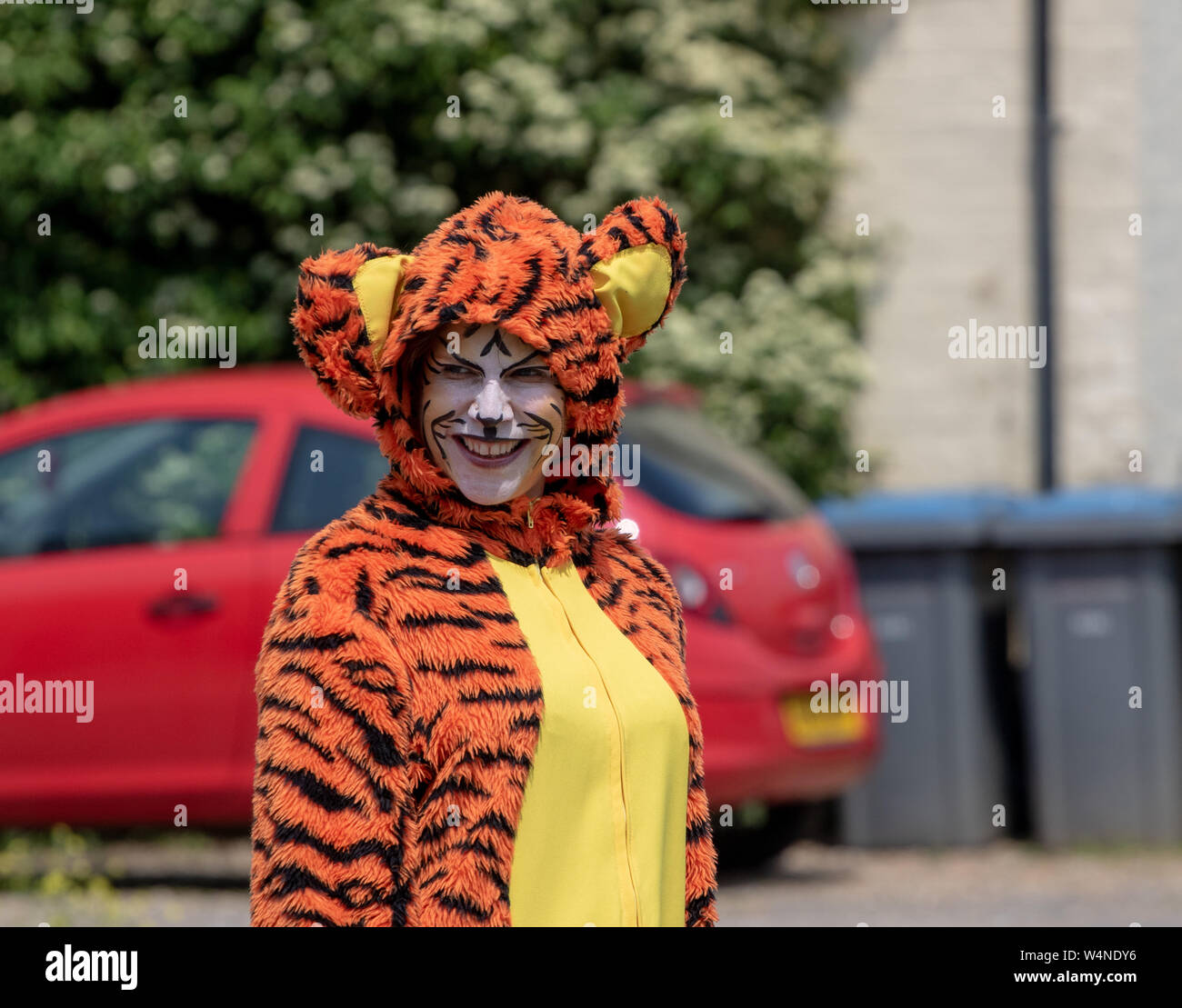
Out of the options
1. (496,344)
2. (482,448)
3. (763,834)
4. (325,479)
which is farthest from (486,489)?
(763,834)

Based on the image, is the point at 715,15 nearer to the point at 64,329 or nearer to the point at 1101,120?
the point at 1101,120

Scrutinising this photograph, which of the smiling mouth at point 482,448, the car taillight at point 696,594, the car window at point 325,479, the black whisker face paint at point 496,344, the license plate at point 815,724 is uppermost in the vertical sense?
the car window at point 325,479

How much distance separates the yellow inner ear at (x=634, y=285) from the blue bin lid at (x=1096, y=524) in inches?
200

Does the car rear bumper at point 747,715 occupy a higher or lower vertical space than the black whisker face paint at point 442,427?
lower

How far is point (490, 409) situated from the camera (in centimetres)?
202

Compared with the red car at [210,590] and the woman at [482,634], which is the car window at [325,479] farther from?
the woman at [482,634]

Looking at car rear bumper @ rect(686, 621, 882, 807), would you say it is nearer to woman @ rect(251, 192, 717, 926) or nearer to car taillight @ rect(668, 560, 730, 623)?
car taillight @ rect(668, 560, 730, 623)

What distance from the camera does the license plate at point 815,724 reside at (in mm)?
6094

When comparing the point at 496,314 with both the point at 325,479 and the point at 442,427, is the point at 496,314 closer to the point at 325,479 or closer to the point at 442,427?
the point at 442,427

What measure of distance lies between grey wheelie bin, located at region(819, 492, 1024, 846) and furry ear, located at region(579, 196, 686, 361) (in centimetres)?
493

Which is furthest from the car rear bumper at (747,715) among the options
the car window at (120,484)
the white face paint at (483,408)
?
the white face paint at (483,408)

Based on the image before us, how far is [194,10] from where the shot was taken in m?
9.20

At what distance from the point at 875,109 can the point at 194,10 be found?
3.64 m

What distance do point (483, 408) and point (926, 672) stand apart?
5.24 m
